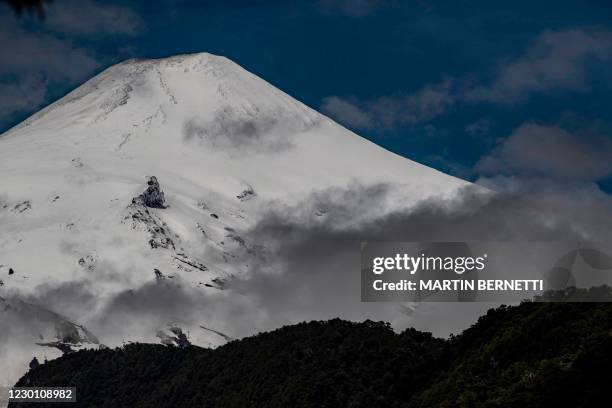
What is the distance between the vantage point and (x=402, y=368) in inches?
4616

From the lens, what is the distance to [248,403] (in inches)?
5266

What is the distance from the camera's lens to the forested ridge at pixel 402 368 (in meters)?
82.6

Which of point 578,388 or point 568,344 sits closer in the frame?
point 578,388

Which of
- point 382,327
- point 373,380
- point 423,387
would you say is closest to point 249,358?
point 382,327

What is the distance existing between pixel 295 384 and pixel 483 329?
2635cm

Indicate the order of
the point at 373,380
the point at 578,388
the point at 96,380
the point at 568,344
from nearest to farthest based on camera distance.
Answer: the point at 578,388
the point at 568,344
the point at 373,380
the point at 96,380

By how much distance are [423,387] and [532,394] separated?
2875cm

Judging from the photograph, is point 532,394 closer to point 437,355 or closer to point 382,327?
point 437,355

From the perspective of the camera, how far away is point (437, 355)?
376 ft

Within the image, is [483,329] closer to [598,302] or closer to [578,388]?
[598,302]

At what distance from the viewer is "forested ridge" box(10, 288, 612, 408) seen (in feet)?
271

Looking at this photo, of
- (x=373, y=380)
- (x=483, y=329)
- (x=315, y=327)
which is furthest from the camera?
(x=315, y=327)

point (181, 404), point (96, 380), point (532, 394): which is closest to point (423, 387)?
point (532, 394)

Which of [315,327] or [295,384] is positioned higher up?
[315,327]
